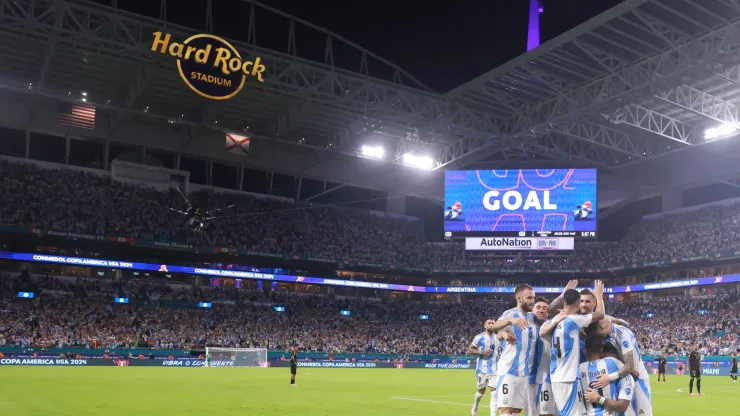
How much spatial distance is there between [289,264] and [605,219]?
34167 mm

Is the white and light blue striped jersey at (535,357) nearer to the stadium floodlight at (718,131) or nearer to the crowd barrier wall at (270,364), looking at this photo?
the crowd barrier wall at (270,364)

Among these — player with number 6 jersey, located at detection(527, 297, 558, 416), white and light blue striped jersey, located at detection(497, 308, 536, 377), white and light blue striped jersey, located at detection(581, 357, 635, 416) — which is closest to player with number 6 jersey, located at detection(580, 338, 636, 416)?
white and light blue striped jersey, located at detection(581, 357, 635, 416)

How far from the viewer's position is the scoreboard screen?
2478 inches

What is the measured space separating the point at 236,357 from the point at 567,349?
46.9 meters

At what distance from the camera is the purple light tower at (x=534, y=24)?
46.8 meters

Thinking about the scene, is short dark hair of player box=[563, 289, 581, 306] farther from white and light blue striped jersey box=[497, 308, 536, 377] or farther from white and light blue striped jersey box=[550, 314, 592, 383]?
white and light blue striped jersey box=[497, 308, 536, 377]

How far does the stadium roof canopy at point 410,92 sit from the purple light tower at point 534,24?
152 centimetres

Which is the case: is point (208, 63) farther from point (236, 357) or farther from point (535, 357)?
point (535, 357)

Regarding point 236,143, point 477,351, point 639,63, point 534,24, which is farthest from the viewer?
point 236,143

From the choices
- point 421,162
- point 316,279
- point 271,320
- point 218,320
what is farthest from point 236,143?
point 316,279

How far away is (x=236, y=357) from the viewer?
176 ft

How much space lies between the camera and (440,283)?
80.1m

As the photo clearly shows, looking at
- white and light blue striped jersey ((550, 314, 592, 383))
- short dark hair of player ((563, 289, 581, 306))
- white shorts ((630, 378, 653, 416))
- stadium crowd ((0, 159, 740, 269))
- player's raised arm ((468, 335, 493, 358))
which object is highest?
stadium crowd ((0, 159, 740, 269))

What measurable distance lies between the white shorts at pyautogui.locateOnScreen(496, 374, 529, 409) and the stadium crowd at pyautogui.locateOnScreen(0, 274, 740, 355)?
42358mm
